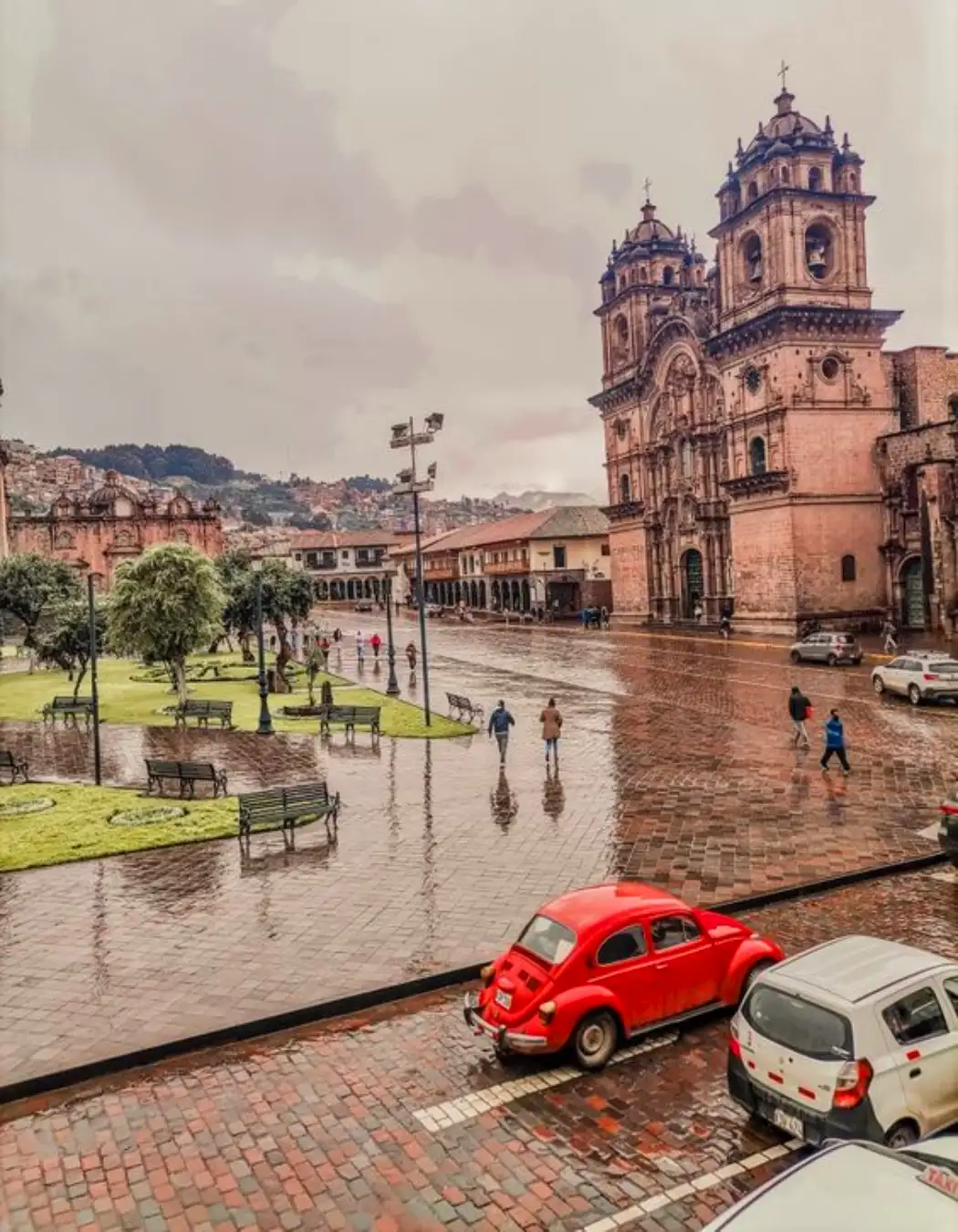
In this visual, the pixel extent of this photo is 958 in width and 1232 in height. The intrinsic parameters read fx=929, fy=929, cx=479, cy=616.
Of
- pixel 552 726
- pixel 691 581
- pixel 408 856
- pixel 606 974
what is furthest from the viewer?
pixel 691 581

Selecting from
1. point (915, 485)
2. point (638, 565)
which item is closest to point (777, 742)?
point (915, 485)

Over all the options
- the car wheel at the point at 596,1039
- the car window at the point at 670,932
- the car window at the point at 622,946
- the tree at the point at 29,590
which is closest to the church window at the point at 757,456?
the tree at the point at 29,590

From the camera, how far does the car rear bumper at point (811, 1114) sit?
19.8 feet

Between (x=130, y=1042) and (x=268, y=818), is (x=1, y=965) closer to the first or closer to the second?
(x=130, y=1042)

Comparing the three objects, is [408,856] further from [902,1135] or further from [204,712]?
[204,712]

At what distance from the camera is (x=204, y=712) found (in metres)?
25.7

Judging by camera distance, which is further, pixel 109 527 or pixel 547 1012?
pixel 109 527

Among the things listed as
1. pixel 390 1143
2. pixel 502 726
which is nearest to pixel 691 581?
pixel 502 726

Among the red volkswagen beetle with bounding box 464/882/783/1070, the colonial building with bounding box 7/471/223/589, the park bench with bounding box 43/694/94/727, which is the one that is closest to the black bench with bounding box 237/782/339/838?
the red volkswagen beetle with bounding box 464/882/783/1070

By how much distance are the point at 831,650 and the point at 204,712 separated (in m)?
22.4

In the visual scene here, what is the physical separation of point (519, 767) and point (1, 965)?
440 inches

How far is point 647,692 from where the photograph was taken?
2945 cm

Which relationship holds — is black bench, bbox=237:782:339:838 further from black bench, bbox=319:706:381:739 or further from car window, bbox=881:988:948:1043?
car window, bbox=881:988:948:1043

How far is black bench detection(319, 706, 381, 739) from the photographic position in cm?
2338
